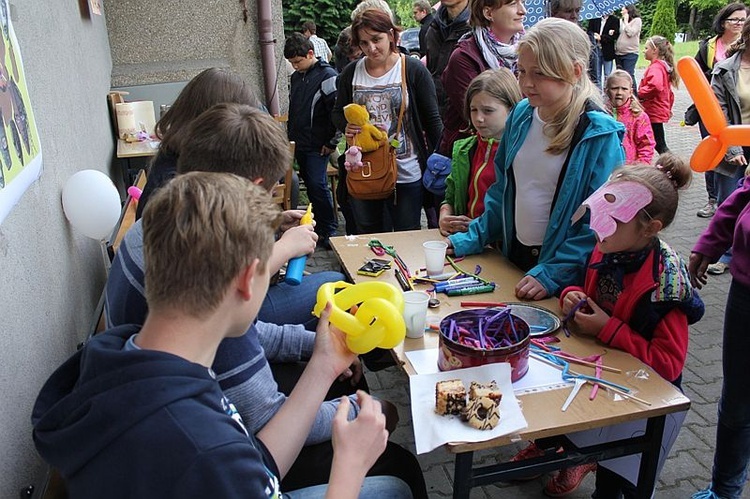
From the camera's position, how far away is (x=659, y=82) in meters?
6.86

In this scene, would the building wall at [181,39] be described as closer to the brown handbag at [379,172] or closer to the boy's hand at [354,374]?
the brown handbag at [379,172]

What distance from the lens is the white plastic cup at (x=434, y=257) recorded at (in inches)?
94.1

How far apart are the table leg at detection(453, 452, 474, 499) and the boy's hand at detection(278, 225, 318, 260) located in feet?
2.96

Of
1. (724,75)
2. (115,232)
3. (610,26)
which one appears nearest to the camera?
(115,232)

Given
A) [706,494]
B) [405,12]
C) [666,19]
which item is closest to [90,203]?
[706,494]

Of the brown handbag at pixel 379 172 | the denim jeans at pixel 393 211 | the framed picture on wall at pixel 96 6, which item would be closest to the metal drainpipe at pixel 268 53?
the framed picture on wall at pixel 96 6

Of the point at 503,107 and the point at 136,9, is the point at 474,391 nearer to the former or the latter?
the point at 503,107

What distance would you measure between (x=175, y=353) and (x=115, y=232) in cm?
231

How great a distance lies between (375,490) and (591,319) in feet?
2.82

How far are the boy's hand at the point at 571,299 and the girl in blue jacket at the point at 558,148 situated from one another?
16 centimetres

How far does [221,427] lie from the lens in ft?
3.32

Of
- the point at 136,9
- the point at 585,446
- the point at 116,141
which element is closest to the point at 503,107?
the point at 585,446

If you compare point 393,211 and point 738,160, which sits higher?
point 738,160

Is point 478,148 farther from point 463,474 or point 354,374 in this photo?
point 463,474
